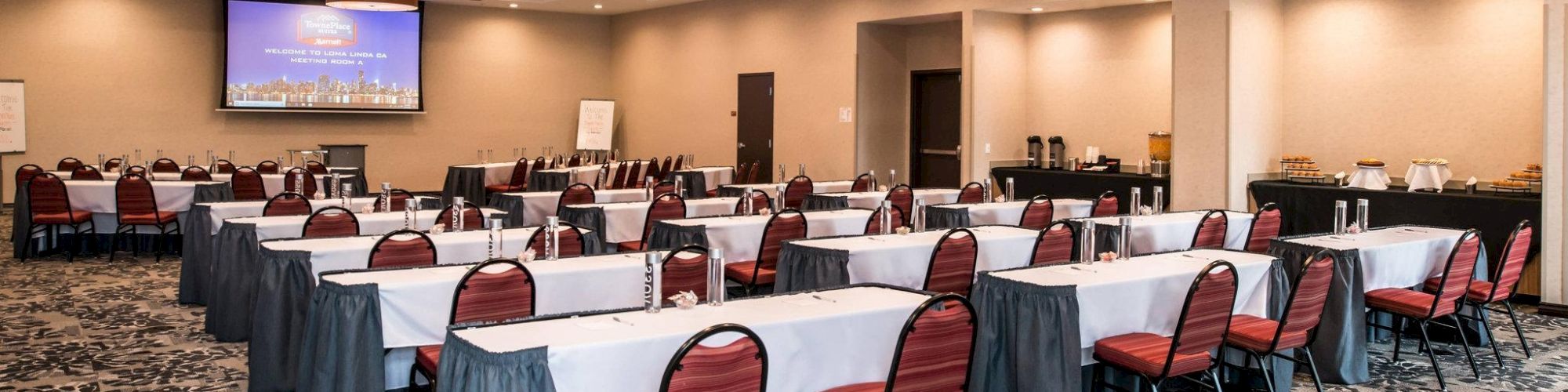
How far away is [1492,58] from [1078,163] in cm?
450

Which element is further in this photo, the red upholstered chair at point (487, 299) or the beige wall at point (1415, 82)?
the beige wall at point (1415, 82)

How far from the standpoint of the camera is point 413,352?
4.81 metres

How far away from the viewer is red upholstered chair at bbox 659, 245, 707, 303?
5.08 metres

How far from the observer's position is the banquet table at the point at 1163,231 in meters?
7.40

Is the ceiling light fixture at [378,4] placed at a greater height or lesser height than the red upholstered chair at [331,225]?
greater

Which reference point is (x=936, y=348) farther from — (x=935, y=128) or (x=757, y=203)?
(x=935, y=128)

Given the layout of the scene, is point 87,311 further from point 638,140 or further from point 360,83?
point 638,140

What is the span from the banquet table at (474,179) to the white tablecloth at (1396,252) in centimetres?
1032

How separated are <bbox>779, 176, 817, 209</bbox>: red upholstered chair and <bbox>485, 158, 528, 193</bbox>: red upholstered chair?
5.03 metres

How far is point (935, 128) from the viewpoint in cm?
1569

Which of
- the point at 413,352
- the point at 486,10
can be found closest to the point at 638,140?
the point at 486,10

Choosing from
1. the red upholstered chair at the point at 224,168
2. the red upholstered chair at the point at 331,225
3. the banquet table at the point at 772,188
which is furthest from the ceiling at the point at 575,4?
the red upholstered chair at the point at 331,225

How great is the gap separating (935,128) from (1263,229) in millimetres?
8101

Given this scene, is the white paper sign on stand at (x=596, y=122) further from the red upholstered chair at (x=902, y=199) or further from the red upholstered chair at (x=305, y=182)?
the red upholstered chair at (x=902, y=199)
